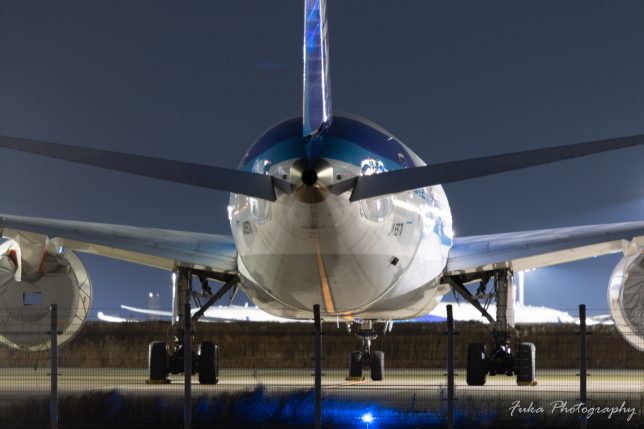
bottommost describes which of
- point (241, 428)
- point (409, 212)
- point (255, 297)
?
point (241, 428)

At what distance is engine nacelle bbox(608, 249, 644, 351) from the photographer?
23203mm

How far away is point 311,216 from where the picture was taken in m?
16.4

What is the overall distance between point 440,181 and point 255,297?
6.71 metres

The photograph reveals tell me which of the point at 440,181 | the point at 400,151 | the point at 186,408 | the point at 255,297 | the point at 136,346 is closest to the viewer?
the point at 186,408

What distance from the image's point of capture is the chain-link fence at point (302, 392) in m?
17.9

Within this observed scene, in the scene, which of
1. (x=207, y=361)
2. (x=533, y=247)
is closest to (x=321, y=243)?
(x=207, y=361)

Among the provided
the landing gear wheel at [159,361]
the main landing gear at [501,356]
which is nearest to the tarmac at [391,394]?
the landing gear wheel at [159,361]

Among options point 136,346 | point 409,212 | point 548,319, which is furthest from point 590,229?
point 548,319

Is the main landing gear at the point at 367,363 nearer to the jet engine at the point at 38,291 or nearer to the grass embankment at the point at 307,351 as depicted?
the grass embankment at the point at 307,351

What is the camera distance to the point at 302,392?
832 inches

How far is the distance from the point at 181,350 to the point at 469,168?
Result: 893 centimetres

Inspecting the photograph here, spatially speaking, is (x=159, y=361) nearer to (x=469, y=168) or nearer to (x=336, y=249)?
(x=336, y=249)

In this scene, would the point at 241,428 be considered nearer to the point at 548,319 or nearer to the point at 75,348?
the point at 75,348

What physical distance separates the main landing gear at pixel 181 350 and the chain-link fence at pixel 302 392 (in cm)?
20
